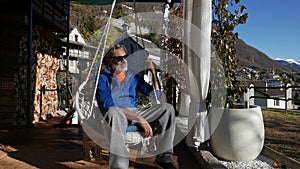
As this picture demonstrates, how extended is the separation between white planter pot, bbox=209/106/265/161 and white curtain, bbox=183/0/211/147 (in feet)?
0.65

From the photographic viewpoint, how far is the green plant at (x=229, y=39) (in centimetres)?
246

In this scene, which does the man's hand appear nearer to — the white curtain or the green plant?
the white curtain

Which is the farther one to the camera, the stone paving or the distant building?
the distant building

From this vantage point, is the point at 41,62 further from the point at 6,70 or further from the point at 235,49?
the point at 235,49

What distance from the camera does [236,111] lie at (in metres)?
2.08

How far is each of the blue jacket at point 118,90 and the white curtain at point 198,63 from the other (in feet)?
1.20

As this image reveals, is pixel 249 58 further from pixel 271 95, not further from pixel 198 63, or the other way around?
pixel 198 63

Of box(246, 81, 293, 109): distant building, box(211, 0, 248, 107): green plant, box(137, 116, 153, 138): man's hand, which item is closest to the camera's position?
box(137, 116, 153, 138): man's hand

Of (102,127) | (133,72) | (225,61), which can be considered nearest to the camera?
(102,127)

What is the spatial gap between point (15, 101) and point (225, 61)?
3.06 m

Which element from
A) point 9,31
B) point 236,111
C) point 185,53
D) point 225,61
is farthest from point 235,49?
point 9,31

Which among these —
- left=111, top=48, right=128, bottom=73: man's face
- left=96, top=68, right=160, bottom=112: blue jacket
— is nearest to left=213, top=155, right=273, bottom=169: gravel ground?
left=96, top=68, right=160, bottom=112: blue jacket

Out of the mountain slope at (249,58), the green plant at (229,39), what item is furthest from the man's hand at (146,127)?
the mountain slope at (249,58)

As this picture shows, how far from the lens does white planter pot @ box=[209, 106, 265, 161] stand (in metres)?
2.07
